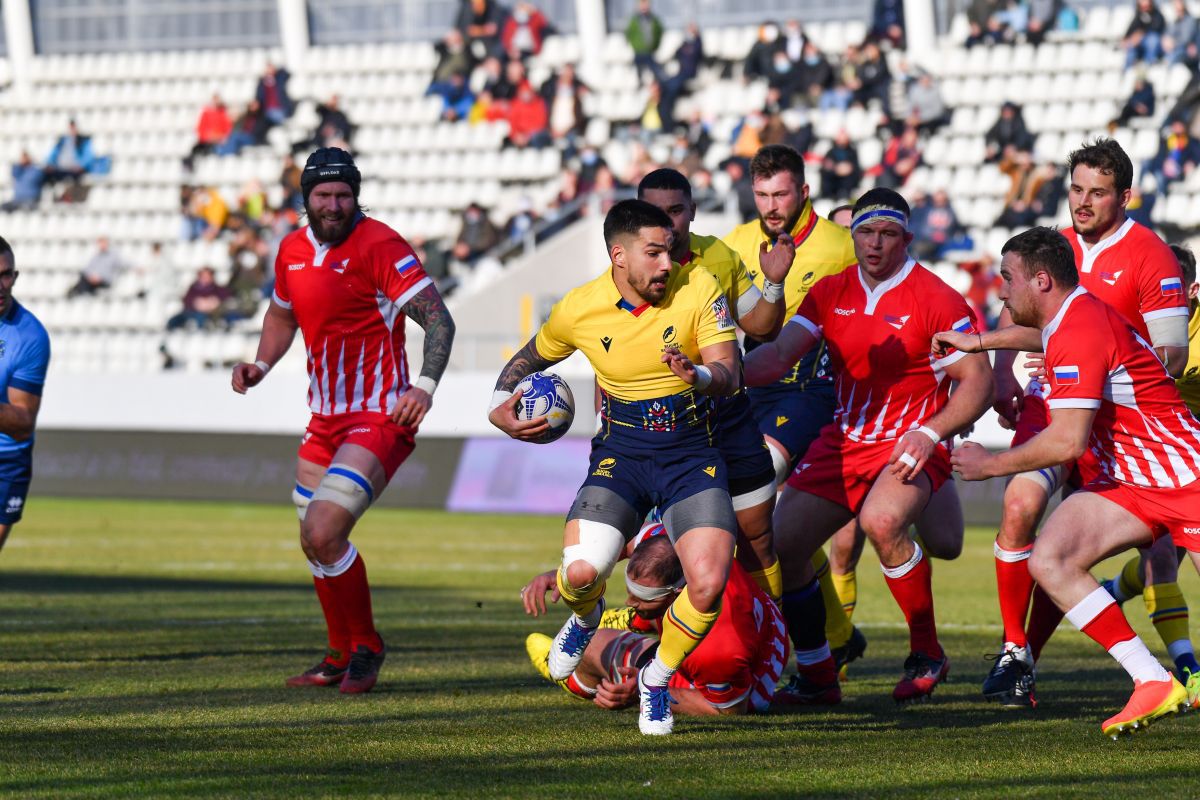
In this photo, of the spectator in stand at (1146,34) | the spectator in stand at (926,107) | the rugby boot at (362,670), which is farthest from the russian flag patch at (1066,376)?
the spectator in stand at (1146,34)

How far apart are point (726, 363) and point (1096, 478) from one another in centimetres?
173

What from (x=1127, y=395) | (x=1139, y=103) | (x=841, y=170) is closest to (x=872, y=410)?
(x=1127, y=395)

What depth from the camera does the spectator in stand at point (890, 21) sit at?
29141 mm

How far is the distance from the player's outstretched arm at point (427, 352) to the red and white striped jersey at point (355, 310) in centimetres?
7

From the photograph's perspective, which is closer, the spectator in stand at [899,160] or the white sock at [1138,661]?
the white sock at [1138,661]

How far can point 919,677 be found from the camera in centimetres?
831

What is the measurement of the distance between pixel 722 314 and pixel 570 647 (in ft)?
5.66

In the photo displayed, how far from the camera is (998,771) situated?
6.34 metres

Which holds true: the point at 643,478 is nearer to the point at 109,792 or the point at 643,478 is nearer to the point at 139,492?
the point at 109,792

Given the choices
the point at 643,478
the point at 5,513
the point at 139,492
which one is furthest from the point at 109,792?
the point at 139,492

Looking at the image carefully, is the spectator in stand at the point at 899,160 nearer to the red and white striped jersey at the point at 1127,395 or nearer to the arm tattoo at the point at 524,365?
the arm tattoo at the point at 524,365

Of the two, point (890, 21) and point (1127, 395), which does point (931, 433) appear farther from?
point (890, 21)

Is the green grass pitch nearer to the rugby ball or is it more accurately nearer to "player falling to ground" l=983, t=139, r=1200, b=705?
"player falling to ground" l=983, t=139, r=1200, b=705

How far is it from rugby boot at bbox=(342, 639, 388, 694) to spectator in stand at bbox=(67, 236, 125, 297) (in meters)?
24.4
